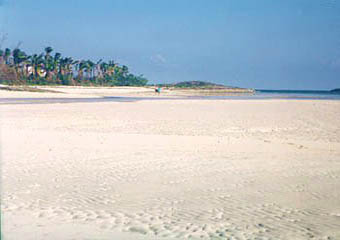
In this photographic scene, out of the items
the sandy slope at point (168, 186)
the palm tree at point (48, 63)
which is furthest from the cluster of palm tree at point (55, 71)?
the sandy slope at point (168, 186)

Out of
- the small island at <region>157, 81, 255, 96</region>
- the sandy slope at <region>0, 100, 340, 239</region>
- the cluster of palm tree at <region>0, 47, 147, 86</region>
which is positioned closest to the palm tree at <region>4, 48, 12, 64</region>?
the cluster of palm tree at <region>0, 47, 147, 86</region>

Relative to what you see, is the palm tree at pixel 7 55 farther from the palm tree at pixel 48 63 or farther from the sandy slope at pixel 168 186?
the sandy slope at pixel 168 186

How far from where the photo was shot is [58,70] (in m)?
91.2

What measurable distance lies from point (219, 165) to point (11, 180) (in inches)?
150

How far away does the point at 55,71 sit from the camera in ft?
293

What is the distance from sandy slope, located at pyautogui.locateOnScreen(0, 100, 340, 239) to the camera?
459 cm

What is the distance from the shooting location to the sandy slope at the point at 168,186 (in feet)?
Answer: 15.1

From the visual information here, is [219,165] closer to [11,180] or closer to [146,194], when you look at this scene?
[146,194]

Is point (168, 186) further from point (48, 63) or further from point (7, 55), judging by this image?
point (48, 63)

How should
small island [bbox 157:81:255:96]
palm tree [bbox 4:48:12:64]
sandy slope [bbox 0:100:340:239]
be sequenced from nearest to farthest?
sandy slope [bbox 0:100:340:239], palm tree [bbox 4:48:12:64], small island [bbox 157:81:255:96]

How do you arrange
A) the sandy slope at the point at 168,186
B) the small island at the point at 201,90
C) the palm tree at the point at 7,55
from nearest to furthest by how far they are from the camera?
the sandy slope at the point at 168,186
the palm tree at the point at 7,55
the small island at the point at 201,90

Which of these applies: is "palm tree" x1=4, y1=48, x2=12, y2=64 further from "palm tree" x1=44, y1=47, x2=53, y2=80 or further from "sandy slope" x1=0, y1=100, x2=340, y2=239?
"sandy slope" x1=0, y1=100, x2=340, y2=239

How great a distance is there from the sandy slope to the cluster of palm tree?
5759 centimetres

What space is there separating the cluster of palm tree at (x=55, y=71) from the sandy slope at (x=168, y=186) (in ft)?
189
